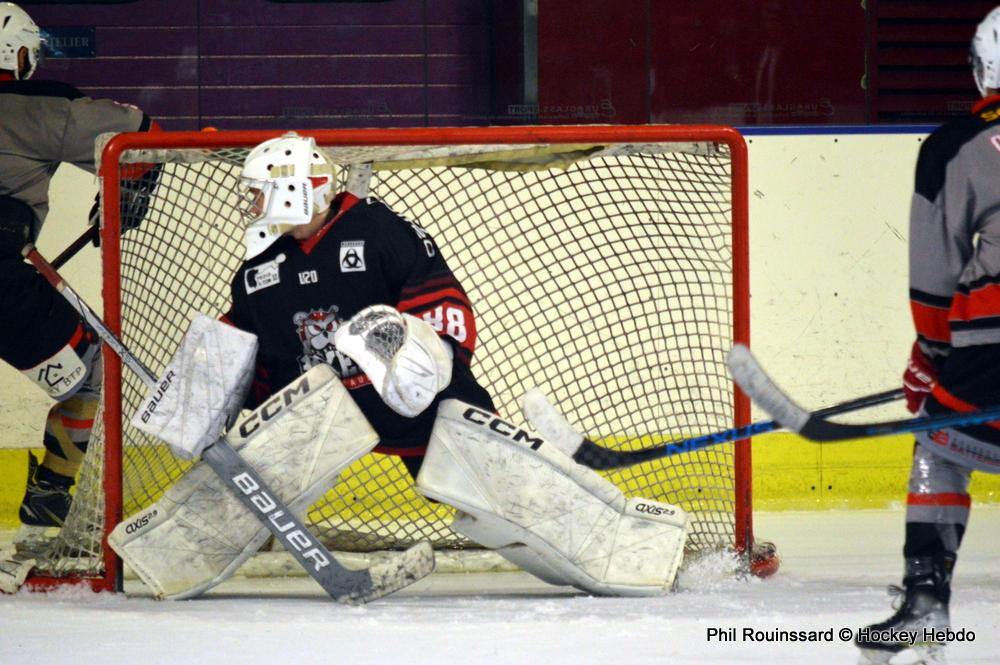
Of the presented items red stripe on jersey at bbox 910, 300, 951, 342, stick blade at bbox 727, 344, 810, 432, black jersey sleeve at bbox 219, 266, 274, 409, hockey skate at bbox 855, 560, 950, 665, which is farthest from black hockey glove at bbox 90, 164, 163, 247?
hockey skate at bbox 855, 560, 950, 665

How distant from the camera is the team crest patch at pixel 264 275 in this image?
10.6ft

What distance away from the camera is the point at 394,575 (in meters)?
3.12

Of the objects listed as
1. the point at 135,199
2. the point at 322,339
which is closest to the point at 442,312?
the point at 322,339

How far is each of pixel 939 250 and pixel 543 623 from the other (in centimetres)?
103

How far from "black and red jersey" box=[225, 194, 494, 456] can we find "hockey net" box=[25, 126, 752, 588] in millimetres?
236

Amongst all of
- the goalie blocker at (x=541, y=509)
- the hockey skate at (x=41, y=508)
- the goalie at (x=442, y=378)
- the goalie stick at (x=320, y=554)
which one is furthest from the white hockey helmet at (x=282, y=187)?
the hockey skate at (x=41, y=508)

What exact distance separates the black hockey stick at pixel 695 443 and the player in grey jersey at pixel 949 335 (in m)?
0.19

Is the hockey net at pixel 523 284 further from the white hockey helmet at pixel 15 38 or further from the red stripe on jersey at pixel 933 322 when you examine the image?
the red stripe on jersey at pixel 933 322

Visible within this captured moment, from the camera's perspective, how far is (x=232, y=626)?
9.48ft

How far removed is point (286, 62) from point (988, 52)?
267 cm

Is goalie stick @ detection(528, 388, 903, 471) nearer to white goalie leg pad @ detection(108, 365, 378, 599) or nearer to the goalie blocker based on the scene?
the goalie blocker

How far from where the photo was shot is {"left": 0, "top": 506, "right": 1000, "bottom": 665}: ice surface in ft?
8.62

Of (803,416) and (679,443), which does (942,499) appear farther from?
(679,443)

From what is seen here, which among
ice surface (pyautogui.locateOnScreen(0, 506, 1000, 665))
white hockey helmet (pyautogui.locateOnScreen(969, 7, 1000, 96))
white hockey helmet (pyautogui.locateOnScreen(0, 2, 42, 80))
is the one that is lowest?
ice surface (pyautogui.locateOnScreen(0, 506, 1000, 665))
